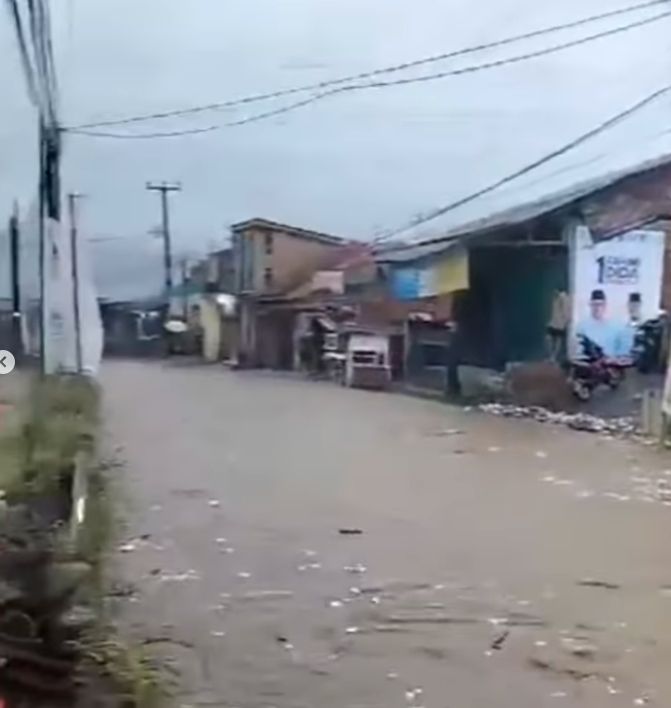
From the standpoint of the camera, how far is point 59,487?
3.03m

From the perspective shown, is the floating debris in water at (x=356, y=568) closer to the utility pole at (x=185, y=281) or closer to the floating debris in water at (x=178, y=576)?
the floating debris in water at (x=178, y=576)

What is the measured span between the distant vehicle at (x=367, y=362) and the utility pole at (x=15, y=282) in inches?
184

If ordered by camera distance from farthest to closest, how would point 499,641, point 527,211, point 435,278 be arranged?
point 435,278
point 527,211
point 499,641

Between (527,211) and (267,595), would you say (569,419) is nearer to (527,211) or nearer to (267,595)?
(527,211)

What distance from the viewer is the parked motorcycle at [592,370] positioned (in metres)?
7.77

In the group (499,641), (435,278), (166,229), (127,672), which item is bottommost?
(499,641)

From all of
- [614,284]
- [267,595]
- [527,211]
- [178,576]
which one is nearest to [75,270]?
[178,576]

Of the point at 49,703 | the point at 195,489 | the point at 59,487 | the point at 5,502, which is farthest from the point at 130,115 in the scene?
the point at 49,703

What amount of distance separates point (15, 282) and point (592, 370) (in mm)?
4864

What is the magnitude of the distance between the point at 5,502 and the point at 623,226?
242 inches

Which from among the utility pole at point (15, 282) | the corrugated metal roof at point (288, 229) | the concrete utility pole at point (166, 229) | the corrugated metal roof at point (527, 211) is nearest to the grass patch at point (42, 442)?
the utility pole at point (15, 282)

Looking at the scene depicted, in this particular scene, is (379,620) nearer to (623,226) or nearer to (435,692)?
(435,692)

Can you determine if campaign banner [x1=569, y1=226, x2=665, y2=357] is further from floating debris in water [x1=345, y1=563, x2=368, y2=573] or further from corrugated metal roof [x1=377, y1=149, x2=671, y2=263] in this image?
floating debris in water [x1=345, y1=563, x2=368, y2=573]

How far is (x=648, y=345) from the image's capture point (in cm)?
775
